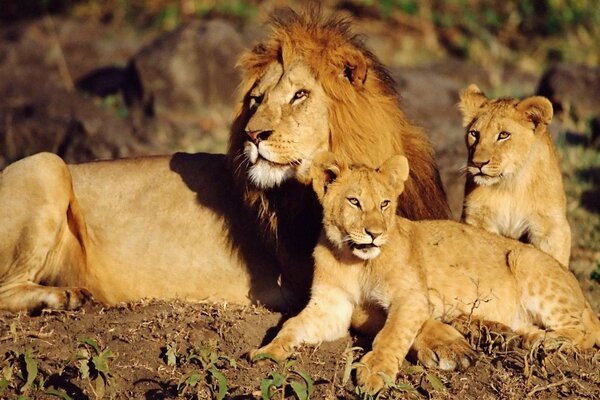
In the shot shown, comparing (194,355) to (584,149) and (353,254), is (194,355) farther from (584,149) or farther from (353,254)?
(584,149)

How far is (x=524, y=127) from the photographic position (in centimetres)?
523

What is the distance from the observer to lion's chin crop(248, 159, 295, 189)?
4859 millimetres

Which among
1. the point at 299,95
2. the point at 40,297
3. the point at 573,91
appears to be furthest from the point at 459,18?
the point at 40,297

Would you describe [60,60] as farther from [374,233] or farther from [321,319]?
[374,233]

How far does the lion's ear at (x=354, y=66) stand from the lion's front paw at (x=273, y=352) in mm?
1335

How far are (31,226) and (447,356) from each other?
229 cm

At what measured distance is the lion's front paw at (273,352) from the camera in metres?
4.39

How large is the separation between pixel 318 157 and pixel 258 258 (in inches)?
42.5

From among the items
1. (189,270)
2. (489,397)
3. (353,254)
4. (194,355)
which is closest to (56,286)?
(189,270)

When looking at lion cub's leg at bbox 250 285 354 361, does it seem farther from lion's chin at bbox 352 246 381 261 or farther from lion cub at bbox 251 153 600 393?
lion's chin at bbox 352 246 381 261

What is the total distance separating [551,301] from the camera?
4832mm

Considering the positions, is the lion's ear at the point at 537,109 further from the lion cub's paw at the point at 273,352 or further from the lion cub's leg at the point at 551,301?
the lion cub's paw at the point at 273,352

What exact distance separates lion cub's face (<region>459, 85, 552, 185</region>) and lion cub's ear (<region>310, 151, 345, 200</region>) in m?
0.84

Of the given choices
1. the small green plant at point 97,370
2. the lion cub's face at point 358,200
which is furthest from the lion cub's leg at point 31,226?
the lion cub's face at point 358,200
